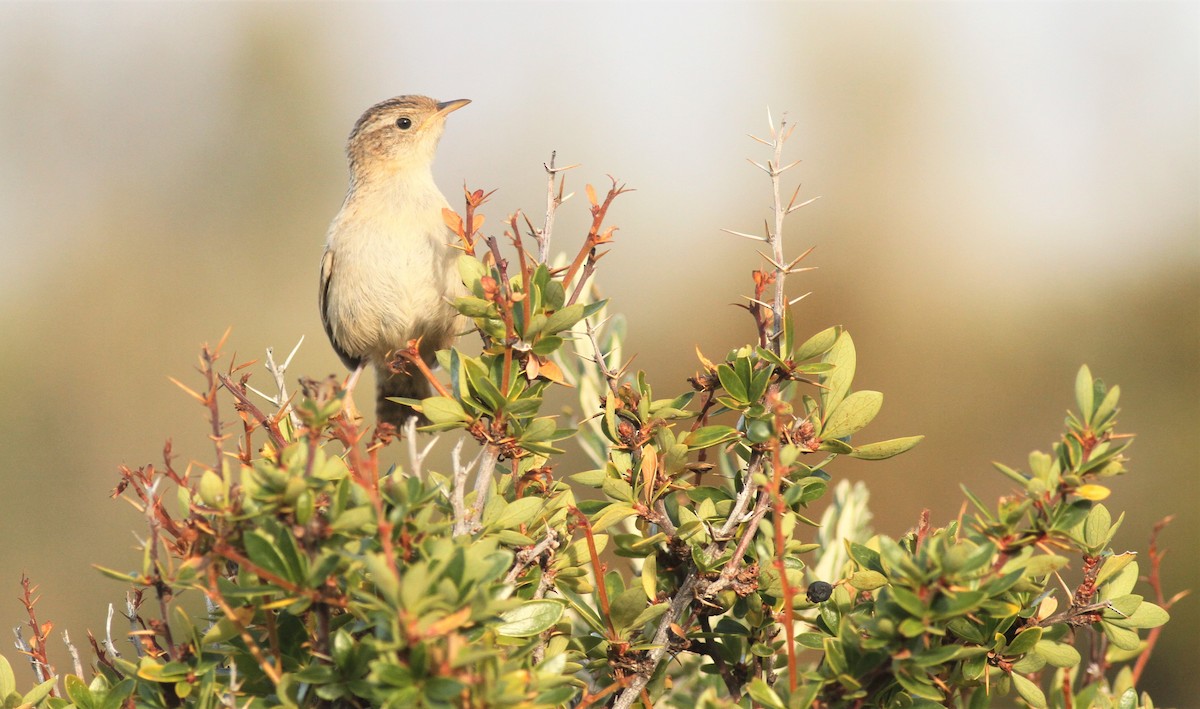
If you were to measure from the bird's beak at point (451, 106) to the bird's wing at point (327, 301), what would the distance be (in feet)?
2.98

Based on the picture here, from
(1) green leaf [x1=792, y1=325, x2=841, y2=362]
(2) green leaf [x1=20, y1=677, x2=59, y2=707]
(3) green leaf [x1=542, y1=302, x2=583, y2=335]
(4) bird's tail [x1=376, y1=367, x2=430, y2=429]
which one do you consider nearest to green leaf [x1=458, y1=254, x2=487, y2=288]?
(3) green leaf [x1=542, y1=302, x2=583, y2=335]

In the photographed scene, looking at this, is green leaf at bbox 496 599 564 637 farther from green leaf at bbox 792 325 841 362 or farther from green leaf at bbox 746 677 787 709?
green leaf at bbox 792 325 841 362

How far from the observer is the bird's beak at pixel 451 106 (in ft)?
15.2

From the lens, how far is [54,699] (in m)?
1.67

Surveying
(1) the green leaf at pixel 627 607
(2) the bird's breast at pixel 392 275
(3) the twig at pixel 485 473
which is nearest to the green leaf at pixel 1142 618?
(1) the green leaf at pixel 627 607

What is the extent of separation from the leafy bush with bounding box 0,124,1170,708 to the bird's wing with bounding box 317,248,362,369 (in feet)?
7.40

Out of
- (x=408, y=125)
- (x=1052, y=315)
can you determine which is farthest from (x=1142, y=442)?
(x=408, y=125)

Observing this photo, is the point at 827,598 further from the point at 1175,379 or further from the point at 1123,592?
the point at 1175,379

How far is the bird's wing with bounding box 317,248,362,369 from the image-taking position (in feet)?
14.1

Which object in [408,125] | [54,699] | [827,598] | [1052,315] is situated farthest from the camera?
[1052,315]

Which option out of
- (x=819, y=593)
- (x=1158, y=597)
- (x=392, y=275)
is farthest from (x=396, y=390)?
(x=1158, y=597)

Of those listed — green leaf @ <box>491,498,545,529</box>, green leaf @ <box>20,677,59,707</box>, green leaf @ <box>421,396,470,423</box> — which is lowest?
green leaf @ <box>20,677,59,707</box>

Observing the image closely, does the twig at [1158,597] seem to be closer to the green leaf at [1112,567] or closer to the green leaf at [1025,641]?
the green leaf at [1112,567]

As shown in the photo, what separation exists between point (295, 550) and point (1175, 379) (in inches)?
353
